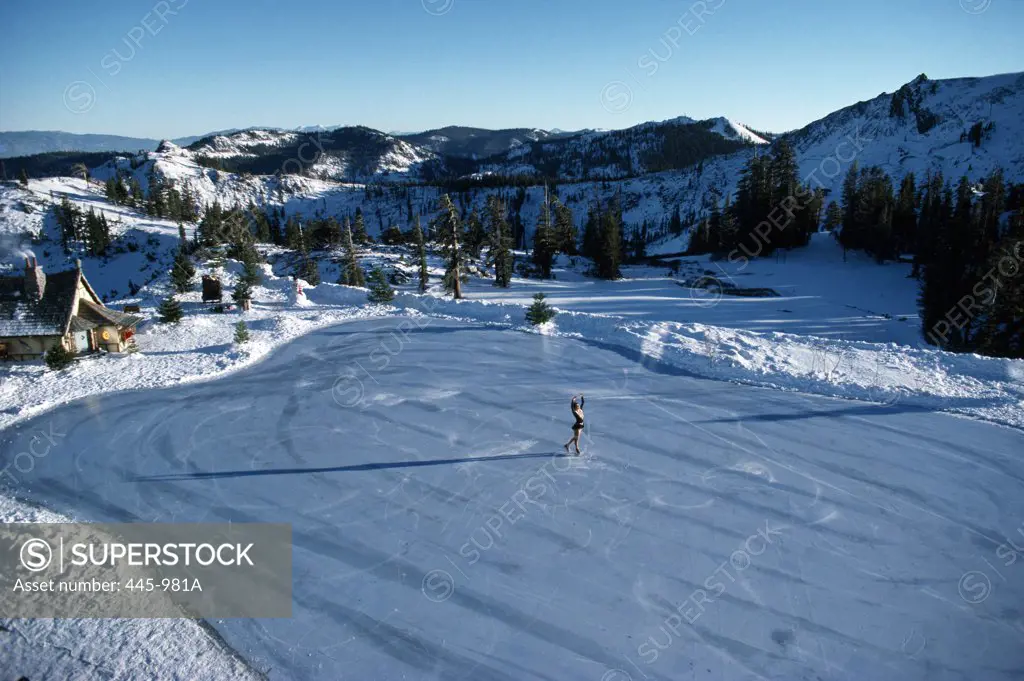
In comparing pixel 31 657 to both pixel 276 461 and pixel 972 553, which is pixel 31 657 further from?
pixel 972 553

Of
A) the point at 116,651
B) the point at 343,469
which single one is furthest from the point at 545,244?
the point at 116,651

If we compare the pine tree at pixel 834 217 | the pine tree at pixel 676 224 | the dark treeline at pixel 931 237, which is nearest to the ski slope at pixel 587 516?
the dark treeline at pixel 931 237

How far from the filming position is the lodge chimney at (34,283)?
24188mm

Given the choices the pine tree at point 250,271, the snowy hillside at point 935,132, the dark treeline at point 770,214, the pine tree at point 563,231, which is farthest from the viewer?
the snowy hillside at point 935,132

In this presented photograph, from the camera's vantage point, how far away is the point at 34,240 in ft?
357

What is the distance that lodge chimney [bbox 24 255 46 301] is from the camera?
24.2 m

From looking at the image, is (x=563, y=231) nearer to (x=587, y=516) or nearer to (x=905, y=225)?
(x=905, y=225)

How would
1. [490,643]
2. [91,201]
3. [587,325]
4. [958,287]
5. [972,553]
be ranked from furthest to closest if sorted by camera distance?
[91,201] → [958,287] → [587,325] → [972,553] → [490,643]

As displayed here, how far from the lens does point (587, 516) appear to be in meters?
11.7

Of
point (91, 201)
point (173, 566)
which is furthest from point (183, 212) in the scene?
point (173, 566)

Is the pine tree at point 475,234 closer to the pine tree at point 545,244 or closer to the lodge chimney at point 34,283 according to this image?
the pine tree at point 545,244

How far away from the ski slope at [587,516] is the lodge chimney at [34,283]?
381 inches

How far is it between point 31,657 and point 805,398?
21.3 metres

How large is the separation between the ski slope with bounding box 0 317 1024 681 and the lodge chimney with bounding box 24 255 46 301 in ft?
31.8
